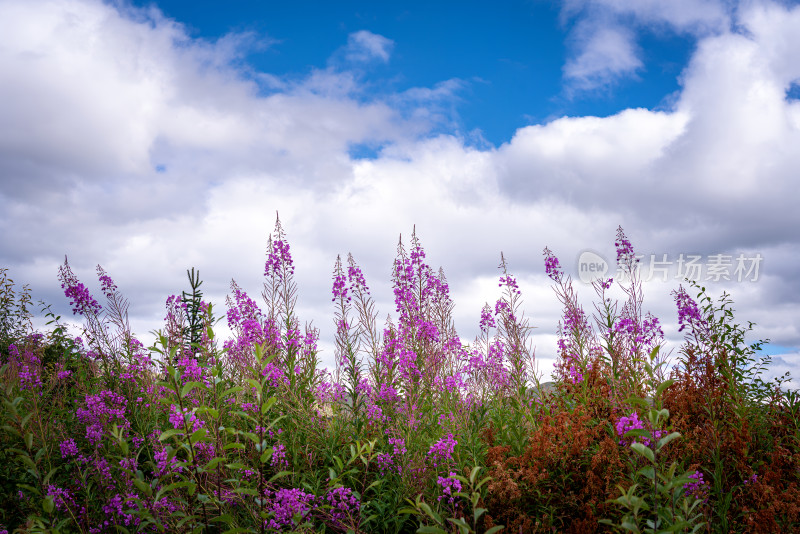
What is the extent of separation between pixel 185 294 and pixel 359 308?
12.2 feet

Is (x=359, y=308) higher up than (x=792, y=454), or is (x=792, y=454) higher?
(x=359, y=308)

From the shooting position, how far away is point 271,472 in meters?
5.68

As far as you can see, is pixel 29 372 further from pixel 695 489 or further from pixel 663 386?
pixel 695 489

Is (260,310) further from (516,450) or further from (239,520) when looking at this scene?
(516,450)

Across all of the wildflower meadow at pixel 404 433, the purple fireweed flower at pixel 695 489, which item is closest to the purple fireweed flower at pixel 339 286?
the wildflower meadow at pixel 404 433

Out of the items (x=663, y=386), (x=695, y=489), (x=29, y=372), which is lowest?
(x=695, y=489)

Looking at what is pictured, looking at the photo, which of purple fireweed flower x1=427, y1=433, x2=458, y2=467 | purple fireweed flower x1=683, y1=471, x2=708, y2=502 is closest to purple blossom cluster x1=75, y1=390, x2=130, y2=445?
purple fireweed flower x1=427, y1=433, x2=458, y2=467

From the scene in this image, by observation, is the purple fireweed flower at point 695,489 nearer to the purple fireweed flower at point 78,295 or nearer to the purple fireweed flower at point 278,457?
the purple fireweed flower at point 278,457

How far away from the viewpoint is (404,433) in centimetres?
540

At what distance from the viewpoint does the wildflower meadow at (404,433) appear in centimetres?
430

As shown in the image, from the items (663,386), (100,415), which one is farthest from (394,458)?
(100,415)

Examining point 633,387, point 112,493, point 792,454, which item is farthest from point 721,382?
point 112,493

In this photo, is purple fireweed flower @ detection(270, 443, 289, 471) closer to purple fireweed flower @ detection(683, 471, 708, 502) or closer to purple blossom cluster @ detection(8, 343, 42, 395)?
purple fireweed flower @ detection(683, 471, 708, 502)

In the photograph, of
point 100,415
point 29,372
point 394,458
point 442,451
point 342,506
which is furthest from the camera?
point 29,372
